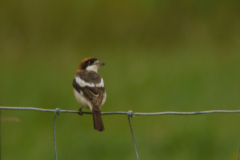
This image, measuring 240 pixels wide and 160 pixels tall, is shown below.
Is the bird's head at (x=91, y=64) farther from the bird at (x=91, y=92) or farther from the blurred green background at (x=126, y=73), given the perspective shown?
the blurred green background at (x=126, y=73)

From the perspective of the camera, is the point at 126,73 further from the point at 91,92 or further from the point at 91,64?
the point at 91,92


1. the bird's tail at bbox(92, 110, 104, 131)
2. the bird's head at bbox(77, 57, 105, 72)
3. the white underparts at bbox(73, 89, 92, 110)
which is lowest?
the bird's tail at bbox(92, 110, 104, 131)

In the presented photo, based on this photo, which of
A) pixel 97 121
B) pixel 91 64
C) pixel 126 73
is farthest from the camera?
pixel 126 73

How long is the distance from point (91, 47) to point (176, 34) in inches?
82.3

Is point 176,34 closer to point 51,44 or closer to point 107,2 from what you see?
point 107,2

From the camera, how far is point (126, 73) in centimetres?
820

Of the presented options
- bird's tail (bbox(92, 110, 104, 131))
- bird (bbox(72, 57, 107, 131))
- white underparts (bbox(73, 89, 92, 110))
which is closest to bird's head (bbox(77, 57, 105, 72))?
bird (bbox(72, 57, 107, 131))

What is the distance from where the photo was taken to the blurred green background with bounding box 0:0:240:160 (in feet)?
19.6

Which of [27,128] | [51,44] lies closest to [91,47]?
[51,44]

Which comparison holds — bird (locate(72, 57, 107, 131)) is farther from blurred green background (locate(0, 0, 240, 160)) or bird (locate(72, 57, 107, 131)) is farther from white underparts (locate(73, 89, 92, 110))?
blurred green background (locate(0, 0, 240, 160))

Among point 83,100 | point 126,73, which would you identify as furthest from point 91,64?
point 126,73

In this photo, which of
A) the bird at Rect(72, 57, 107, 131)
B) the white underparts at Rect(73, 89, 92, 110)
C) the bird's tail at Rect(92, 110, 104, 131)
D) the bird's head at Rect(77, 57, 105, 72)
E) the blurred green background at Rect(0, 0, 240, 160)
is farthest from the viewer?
the blurred green background at Rect(0, 0, 240, 160)

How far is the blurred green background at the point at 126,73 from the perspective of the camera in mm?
5977

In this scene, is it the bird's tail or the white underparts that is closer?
the bird's tail
